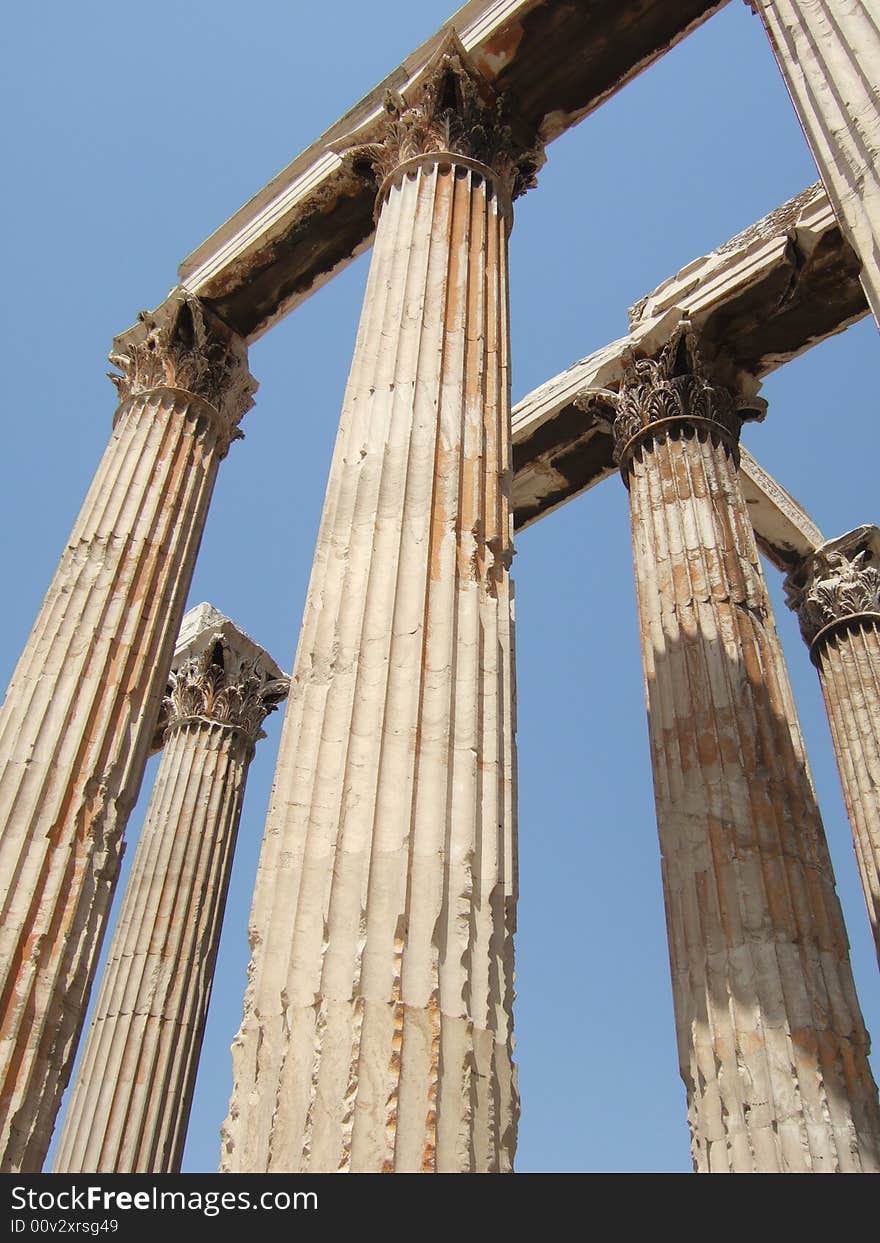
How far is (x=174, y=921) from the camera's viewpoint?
14750 mm

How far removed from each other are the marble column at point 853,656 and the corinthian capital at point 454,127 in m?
8.16

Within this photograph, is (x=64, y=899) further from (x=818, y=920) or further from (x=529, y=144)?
(x=529, y=144)

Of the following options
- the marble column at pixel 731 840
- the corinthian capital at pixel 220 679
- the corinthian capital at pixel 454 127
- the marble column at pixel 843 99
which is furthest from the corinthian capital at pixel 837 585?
the marble column at pixel 843 99

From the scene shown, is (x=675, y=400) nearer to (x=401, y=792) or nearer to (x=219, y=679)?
(x=219, y=679)

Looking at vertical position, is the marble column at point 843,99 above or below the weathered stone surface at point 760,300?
below

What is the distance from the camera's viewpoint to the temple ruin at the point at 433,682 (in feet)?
18.4

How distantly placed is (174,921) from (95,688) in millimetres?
5646

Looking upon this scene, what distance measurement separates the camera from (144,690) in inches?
422

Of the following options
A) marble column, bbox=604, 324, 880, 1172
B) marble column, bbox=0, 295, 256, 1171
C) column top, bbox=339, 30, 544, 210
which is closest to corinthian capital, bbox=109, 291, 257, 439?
marble column, bbox=0, 295, 256, 1171

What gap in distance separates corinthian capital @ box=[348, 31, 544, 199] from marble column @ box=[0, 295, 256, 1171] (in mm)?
3626

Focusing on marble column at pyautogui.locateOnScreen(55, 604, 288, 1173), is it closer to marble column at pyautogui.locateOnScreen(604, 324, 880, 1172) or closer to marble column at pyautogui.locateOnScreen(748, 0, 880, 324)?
marble column at pyautogui.locateOnScreen(604, 324, 880, 1172)

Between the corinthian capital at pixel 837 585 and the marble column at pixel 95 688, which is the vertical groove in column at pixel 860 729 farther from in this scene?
the marble column at pixel 95 688

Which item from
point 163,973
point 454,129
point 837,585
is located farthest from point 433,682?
point 837,585
